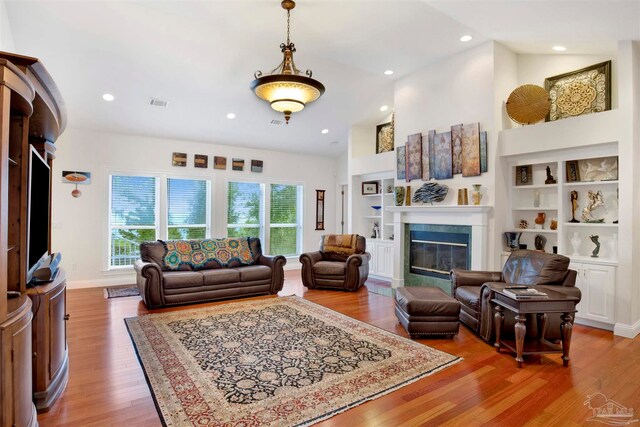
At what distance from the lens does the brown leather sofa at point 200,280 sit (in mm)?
5043

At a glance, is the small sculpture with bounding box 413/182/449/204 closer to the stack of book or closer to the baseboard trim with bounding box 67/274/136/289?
the stack of book

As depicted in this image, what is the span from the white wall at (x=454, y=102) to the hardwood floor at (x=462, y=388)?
6.34 ft

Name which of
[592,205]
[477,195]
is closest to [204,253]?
[477,195]

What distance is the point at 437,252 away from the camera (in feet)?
19.4

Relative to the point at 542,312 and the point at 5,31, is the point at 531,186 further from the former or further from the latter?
the point at 5,31

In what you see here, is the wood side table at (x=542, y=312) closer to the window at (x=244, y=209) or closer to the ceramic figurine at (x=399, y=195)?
the ceramic figurine at (x=399, y=195)

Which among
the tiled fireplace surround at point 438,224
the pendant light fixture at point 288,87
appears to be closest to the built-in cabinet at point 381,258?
the tiled fireplace surround at point 438,224

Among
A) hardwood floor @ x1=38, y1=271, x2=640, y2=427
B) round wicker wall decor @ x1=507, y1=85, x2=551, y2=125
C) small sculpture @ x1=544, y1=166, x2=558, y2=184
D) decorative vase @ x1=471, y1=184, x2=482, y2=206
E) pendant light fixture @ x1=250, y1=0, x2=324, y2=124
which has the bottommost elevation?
hardwood floor @ x1=38, y1=271, x2=640, y2=427

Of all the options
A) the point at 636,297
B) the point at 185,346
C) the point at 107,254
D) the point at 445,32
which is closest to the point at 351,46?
the point at 445,32

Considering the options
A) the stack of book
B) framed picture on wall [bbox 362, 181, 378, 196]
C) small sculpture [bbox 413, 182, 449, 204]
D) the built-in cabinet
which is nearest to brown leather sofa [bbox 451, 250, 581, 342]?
the stack of book

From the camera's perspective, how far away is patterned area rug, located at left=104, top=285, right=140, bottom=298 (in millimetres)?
5820

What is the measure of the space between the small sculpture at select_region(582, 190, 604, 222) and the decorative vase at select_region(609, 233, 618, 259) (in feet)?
0.83

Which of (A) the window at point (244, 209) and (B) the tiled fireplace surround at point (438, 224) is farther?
(A) the window at point (244, 209)

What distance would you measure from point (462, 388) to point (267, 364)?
1.62 metres
